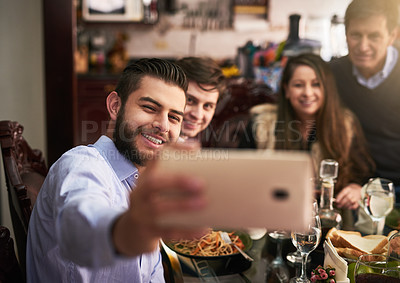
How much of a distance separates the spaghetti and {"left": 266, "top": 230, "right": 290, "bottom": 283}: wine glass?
0.31ft

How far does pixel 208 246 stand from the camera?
1.09 meters

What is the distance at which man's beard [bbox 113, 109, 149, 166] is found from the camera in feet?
2.98

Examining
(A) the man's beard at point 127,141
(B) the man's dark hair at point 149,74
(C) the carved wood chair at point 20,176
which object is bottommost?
(C) the carved wood chair at point 20,176

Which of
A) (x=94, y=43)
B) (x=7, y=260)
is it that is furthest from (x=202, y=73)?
(x=94, y=43)

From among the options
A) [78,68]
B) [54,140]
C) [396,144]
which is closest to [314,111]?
[396,144]

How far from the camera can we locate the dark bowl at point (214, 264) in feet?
3.25

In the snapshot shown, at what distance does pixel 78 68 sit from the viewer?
159 inches

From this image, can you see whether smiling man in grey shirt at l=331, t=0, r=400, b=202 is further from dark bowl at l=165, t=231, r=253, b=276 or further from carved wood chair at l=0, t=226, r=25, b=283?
carved wood chair at l=0, t=226, r=25, b=283

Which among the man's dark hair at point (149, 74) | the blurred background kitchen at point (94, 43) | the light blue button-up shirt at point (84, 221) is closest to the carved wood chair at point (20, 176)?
the light blue button-up shirt at point (84, 221)

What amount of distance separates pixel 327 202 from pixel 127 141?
0.72m

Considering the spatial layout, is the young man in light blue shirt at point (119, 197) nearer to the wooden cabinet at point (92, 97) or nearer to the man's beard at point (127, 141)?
the man's beard at point (127, 141)

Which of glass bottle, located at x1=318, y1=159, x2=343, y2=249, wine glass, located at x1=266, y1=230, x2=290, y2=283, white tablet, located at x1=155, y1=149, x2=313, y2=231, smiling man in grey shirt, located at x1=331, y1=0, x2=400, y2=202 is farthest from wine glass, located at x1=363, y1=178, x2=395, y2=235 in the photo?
white tablet, located at x1=155, y1=149, x2=313, y2=231

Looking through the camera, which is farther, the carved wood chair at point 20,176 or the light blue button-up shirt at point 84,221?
the carved wood chair at point 20,176

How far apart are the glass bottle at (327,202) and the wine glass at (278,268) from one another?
105 mm
